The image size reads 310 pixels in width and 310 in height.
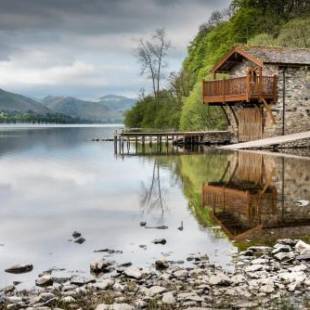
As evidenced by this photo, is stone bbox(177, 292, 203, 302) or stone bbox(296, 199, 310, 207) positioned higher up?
stone bbox(177, 292, 203, 302)

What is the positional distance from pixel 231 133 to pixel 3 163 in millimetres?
18471

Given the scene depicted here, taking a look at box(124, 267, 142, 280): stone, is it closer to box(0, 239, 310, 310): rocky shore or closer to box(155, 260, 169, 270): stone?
box(0, 239, 310, 310): rocky shore

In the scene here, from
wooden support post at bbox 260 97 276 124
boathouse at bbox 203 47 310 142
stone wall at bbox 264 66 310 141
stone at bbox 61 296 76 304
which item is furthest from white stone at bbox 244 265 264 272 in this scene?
stone wall at bbox 264 66 310 141

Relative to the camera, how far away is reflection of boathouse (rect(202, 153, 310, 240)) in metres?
12.0

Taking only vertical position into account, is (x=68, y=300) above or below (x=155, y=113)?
below

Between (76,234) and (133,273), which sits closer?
(133,273)

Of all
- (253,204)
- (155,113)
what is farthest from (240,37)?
(253,204)

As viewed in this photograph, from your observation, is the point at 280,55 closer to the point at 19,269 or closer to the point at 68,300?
the point at 19,269

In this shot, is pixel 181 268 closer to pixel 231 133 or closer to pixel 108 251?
pixel 108 251

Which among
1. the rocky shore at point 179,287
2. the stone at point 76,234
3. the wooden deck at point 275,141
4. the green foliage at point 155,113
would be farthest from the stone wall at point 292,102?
the rocky shore at point 179,287

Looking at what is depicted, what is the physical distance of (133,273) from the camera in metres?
8.48

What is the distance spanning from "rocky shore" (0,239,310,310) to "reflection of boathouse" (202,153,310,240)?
2497mm

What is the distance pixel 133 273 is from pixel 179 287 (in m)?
0.96

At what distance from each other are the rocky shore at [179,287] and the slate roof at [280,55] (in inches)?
1045
